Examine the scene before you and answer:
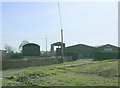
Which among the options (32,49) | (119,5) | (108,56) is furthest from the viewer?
(32,49)

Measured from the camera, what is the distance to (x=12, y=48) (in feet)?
172

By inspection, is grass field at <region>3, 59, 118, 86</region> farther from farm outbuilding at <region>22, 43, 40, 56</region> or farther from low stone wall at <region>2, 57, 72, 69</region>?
farm outbuilding at <region>22, 43, 40, 56</region>

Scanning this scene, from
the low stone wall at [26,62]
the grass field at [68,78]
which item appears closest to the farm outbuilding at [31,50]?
the low stone wall at [26,62]

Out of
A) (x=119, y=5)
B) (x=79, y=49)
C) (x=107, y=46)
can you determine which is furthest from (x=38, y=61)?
(x=107, y=46)

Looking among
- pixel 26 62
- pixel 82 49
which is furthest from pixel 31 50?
pixel 26 62

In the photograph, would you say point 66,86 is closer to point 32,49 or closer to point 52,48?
point 32,49

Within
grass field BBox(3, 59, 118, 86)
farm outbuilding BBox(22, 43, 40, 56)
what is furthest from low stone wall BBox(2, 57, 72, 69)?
farm outbuilding BBox(22, 43, 40, 56)

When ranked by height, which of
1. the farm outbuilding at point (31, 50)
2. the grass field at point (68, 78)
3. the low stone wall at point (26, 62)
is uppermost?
the farm outbuilding at point (31, 50)

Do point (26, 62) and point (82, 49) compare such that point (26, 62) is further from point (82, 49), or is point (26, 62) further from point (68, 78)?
point (82, 49)

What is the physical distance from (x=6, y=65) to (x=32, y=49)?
2464cm

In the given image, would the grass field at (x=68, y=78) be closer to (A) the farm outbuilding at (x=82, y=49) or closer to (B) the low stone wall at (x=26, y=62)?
(B) the low stone wall at (x=26, y=62)

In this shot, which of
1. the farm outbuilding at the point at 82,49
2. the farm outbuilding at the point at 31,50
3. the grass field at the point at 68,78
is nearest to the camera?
the grass field at the point at 68,78

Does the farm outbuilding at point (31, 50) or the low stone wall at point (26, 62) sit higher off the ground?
the farm outbuilding at point (31, 50)

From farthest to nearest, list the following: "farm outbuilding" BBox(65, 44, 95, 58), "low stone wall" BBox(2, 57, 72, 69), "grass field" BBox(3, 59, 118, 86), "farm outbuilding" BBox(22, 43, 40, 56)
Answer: "farm outbuilding" BBox(65, 44, 95, 58), "farm outbuilding" BBox(22, 43, 40, 56), "low stone wall" BBox(2, 57, 72, 69), "grass field" BBox(3, 59, 118, 86)
